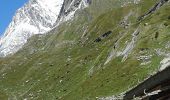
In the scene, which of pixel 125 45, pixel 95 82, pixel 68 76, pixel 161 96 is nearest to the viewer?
pixel 161 96

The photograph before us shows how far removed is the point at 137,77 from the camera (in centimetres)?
9856

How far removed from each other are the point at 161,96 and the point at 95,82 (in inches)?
4248

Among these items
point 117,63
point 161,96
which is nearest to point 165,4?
point 117,63

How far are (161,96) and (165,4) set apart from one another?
148797 mm

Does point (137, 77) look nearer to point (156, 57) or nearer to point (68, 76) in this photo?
point (156, 57)

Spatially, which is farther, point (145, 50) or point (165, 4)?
point (165, 4)

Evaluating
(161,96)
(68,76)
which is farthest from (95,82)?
(161,96)

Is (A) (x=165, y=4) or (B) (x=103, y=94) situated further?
(A) (x=165, y=4)

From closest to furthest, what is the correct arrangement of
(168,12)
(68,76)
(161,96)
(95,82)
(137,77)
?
(161,96)
(137,77)
(95,82)
(168,12)
(68,76)

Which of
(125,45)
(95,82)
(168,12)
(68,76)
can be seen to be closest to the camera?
(95,82)

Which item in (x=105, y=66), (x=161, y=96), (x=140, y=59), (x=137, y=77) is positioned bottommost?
(x=161, y=96)

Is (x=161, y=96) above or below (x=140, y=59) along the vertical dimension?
below

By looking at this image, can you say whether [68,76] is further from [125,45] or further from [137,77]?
[137,77]

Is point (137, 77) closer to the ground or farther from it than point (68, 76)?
closer to the ground
